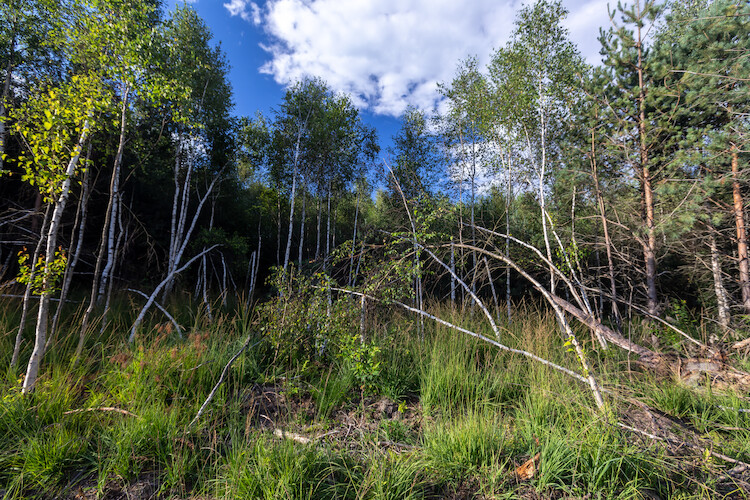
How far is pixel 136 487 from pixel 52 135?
3310 mm

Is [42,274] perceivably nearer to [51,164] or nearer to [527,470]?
[51,164]

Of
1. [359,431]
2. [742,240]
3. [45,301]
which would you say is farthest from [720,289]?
[45,301]

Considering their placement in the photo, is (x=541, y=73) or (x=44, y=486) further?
(x=541, y=73)

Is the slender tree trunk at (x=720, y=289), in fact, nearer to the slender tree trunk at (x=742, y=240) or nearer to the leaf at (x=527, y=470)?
the slender tree trunk at (x=742, y=240)

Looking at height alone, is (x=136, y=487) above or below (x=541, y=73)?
below

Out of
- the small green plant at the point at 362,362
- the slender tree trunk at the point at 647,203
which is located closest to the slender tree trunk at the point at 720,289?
the slender tree trunk at the point at 647,203

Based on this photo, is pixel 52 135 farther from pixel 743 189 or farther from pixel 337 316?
pixel 743 189

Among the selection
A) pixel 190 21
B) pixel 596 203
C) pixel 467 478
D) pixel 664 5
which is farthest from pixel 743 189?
pixel 190 21

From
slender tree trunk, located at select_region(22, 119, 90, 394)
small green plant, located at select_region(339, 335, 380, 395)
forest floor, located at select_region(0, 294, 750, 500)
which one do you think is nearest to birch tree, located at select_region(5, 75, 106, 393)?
slender tree trunk, located at select_region(22, 119, 90, 394)

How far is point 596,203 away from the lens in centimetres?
616

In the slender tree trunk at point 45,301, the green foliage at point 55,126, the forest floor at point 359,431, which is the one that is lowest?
the forest floor at point 359,431

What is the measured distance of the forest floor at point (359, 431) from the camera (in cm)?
185

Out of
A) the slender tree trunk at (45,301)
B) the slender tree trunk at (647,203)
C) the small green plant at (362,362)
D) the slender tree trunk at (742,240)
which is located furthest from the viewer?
the slender tree trunk at (647,203)

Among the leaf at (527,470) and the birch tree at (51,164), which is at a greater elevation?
the birch tree at (51,164)
